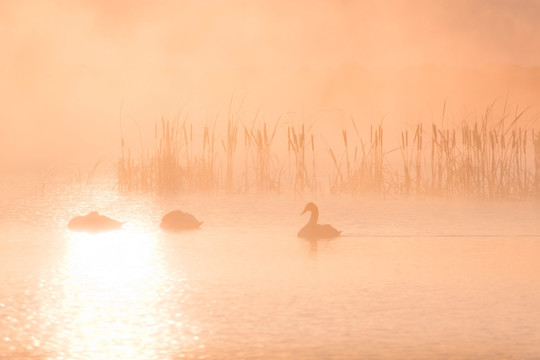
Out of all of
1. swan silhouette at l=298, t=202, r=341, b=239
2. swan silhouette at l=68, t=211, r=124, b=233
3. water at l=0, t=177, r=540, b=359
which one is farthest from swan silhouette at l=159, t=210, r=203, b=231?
swan silhouette at l=298, t=202, r=341, b=239

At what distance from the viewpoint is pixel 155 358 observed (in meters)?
5.50

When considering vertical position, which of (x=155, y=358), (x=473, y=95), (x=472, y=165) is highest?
(x=473, y=95)

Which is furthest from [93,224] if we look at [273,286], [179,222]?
[273,286]

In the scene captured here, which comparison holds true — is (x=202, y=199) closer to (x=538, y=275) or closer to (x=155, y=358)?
(x=538, y=275)

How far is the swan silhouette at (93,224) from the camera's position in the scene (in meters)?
10.6

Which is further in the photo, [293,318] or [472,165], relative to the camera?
[472,165]

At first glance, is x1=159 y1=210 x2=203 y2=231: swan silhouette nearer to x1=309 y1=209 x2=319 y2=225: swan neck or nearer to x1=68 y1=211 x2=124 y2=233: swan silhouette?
x1=68 y1=211 x2=124 y2=233: swan silhouette

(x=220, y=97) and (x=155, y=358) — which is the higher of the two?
(x=220, y=97)

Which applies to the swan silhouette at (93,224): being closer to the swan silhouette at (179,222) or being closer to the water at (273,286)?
the water at (273,286)

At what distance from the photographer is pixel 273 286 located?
295 inches

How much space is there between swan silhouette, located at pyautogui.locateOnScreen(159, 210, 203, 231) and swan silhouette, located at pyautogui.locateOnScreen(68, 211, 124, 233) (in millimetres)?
484

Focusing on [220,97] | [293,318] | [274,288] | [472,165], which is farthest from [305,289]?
[220,97]

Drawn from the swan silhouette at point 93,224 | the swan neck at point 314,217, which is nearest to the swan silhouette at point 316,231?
the swan neck at point 314,217

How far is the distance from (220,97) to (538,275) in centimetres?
3530
